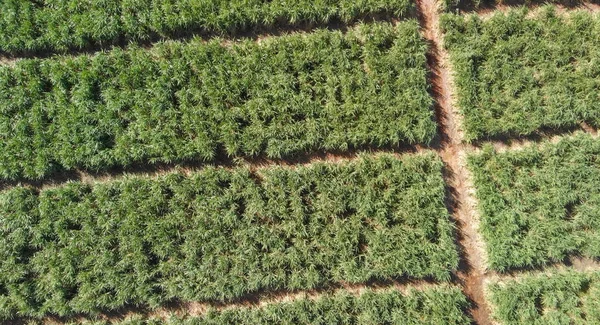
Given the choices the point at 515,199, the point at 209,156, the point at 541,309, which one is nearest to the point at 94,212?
the point at 209,156

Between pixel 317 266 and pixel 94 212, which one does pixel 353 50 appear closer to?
pixel 317 266

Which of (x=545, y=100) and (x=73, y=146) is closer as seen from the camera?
(x=73, y=146)

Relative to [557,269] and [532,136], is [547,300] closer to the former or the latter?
[557,269]

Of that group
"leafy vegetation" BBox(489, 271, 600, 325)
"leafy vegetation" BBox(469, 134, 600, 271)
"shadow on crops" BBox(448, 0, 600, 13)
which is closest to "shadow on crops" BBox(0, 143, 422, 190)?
"leafy vegetation" BBox(469, 134, 600, 271)

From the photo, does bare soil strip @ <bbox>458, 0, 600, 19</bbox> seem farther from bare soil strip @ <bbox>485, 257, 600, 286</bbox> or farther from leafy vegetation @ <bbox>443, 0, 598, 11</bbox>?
bare soil strip @ <bbox>485, 257, 600, 286</bbox>

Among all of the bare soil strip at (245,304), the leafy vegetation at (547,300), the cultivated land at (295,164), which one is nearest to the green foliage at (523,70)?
the cultivated land at (295,164)

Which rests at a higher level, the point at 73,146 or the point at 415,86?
the point at 415,86
